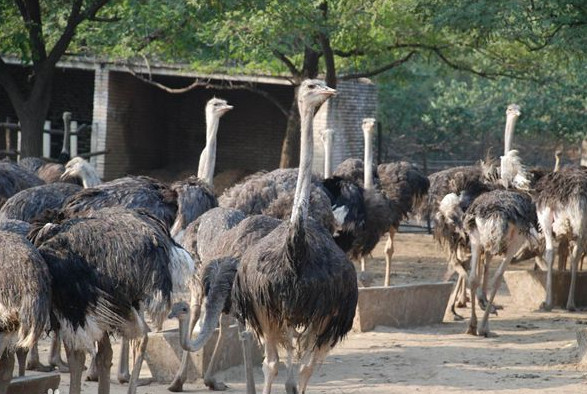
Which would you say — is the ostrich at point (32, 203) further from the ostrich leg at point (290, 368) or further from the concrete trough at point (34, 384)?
the ostrich leg at point (290, 368)

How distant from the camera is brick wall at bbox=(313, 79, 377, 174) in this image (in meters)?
20.6

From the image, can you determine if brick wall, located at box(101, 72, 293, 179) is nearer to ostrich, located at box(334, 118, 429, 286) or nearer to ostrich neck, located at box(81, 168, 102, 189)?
ostrich, located at box(334, 118, 429, 286)

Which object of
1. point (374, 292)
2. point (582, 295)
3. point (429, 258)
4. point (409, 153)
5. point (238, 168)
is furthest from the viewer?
point (409, 153)

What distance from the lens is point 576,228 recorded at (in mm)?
11906

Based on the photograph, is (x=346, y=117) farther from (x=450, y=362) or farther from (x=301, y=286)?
(x=301, y=286)

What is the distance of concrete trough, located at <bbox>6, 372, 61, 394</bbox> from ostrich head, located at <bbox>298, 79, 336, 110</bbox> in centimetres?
217

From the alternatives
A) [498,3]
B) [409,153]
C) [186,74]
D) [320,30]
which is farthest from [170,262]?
[409,153]

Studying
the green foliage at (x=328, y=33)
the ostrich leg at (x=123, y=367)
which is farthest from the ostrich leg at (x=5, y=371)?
the green foliage at (x=328, y=33)

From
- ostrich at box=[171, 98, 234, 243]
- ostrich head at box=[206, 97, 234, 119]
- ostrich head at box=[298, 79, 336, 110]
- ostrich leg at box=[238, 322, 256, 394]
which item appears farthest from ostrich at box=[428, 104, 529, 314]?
ostrich head at box=[298, 79, 336, 110]

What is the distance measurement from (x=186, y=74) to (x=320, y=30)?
549cm

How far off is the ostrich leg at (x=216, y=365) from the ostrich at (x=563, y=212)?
15.8 feet

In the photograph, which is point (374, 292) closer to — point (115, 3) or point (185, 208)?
point (185, 208)

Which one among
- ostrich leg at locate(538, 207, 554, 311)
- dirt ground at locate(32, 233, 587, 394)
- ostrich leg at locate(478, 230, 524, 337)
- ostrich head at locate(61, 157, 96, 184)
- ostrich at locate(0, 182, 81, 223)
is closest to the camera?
dirt ground at locate(32, 233, 587, 394)

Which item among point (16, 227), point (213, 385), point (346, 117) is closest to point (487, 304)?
point (213, 385)
